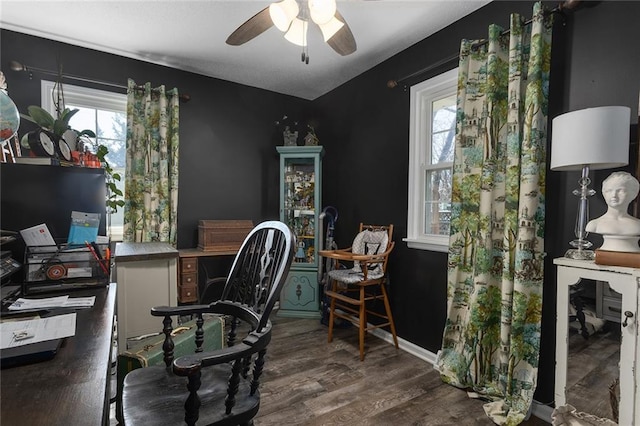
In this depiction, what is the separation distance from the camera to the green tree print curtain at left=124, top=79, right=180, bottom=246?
2.88 m

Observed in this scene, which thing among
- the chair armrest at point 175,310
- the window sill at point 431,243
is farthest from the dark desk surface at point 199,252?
the window sill at point 431,243

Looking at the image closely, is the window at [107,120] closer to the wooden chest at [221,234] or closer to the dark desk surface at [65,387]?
the wooden chest at [221,234]

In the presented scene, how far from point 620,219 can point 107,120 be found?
12.8 ft

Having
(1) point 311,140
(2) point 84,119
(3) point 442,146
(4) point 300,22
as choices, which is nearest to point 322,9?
(4) point 300,22

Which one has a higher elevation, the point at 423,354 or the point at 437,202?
the point at 437,202

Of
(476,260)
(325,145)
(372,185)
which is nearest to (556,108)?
(476,260)

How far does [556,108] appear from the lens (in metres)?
1.79

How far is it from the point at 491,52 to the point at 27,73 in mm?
3639

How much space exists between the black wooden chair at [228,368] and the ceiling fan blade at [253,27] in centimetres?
123

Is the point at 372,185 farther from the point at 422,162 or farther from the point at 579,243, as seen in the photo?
the point at 579,243

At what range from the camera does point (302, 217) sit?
12.1 feet

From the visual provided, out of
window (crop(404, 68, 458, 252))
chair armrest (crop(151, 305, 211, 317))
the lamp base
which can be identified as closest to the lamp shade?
the lamp base

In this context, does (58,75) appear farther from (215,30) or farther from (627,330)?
(627,330)

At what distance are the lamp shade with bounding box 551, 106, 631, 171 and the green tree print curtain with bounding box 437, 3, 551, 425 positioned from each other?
0.80ft
